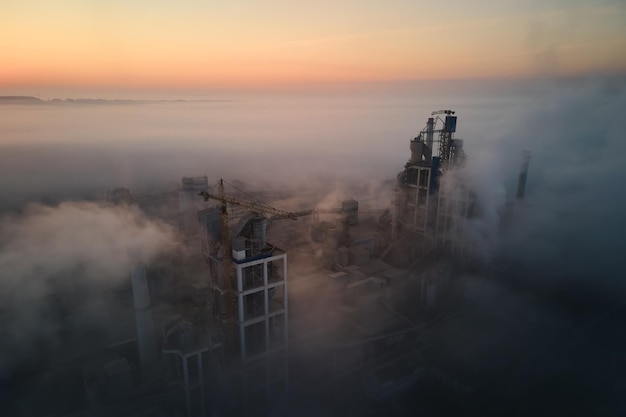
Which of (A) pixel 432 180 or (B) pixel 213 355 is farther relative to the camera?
(A) pixel 432 180

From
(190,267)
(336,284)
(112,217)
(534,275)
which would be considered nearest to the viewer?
(112,217)

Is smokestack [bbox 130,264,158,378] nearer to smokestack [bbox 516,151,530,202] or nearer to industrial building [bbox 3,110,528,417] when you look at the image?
industrial building [bbox 3,110,528,417]

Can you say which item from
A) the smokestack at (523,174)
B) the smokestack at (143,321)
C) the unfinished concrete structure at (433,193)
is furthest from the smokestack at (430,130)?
the smokestack at (143,321)

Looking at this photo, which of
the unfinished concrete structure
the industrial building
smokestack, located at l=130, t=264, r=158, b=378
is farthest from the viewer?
the unfinished concrete structure

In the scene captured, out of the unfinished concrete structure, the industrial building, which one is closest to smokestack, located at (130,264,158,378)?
the industrial building

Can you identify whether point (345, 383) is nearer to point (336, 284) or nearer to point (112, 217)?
point (336, 284)

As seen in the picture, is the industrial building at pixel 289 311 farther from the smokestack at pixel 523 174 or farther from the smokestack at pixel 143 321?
the smokestack at pixel 523 174

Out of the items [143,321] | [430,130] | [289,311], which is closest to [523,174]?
[430,130]

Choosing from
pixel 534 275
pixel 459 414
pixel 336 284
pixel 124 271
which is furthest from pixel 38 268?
pixel 534 275
